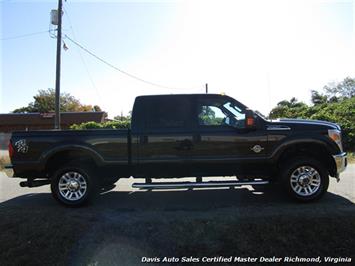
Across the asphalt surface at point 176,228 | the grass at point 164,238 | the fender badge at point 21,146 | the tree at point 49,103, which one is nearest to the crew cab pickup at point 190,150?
the fender badge at point 21,146

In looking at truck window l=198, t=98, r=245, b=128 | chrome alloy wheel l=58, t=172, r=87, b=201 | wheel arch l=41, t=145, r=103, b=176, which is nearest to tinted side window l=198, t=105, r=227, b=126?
truck window l=198, t=98, r=245, b=128

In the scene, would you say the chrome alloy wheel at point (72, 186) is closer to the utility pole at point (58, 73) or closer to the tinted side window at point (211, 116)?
the tinted side window at point (211, 116)

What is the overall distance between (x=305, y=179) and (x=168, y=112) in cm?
287

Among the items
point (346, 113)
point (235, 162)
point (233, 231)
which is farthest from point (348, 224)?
point (346, 113)

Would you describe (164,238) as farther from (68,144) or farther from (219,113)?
(68,144)

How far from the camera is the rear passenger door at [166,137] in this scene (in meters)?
6.09

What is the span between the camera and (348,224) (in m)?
4.68

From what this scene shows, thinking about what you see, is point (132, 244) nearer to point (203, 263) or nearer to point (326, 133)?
point (203, 263)

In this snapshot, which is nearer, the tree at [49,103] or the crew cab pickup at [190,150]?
the crew cab pickup at [190,150]

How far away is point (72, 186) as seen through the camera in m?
6.25

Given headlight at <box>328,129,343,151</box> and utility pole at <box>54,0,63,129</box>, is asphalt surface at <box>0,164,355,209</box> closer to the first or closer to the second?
headlight at <box>328,129,343,151</box>

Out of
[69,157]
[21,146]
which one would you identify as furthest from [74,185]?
[21,146]

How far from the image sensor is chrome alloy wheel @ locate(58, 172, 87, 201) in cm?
624

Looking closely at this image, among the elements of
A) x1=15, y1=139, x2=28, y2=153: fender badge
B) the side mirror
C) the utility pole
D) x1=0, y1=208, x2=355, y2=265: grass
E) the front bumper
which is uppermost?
the utility pole
